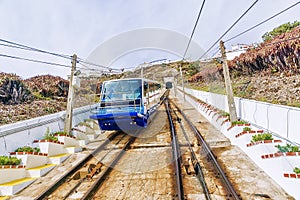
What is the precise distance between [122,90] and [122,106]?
0.92 meters

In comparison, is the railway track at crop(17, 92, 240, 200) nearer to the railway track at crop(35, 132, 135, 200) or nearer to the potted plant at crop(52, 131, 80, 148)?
the railway track at crop(35, 132, 135, 200)

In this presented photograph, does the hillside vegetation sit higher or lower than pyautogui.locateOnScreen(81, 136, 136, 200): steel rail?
higher

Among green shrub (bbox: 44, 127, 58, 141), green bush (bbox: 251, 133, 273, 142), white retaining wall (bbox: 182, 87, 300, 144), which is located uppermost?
white retaining wall (bbox: 182, 87, 300, 144)

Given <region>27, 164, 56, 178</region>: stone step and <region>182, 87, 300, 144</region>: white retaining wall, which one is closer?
<region>182, 87, 300, 144</region>: white retaining wall

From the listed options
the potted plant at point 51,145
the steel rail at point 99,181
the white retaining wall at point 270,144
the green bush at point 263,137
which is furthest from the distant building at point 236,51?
the potted plant at point 51,145

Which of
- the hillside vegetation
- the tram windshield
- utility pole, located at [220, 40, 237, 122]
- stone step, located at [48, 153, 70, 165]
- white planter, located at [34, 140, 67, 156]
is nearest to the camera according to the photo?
stone step, located at [48, 153, 70, 165]

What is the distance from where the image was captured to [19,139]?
6082 millimetres

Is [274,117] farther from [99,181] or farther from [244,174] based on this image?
[99,181]

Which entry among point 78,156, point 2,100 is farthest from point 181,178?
point 2,100

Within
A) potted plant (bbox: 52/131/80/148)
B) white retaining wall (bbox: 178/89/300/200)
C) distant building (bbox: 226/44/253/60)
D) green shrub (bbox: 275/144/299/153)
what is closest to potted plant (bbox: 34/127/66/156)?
potted plant (bbox: 52/131/80/148)

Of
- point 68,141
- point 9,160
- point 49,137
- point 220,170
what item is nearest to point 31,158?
point 9,160

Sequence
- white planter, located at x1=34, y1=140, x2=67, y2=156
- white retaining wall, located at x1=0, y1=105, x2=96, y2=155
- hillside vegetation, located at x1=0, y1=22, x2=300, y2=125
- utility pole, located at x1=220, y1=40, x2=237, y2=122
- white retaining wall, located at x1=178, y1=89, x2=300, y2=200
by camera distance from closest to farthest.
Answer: white retaining wall, located at x1=178, y1=89, x2=300, y2=200 < white retaining wall, located at x1=0, y1=105, x2=96, y2=155 < white planter, located at x1=34, y1=140, x2=67, y2=156 < utility pole, located at x1=220, y1=40, x2=237, y2=122 < hillside vegetation, located at x1=0, y1=22, x2=300, y2=125

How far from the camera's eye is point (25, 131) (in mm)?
6391

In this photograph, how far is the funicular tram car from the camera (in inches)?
297
